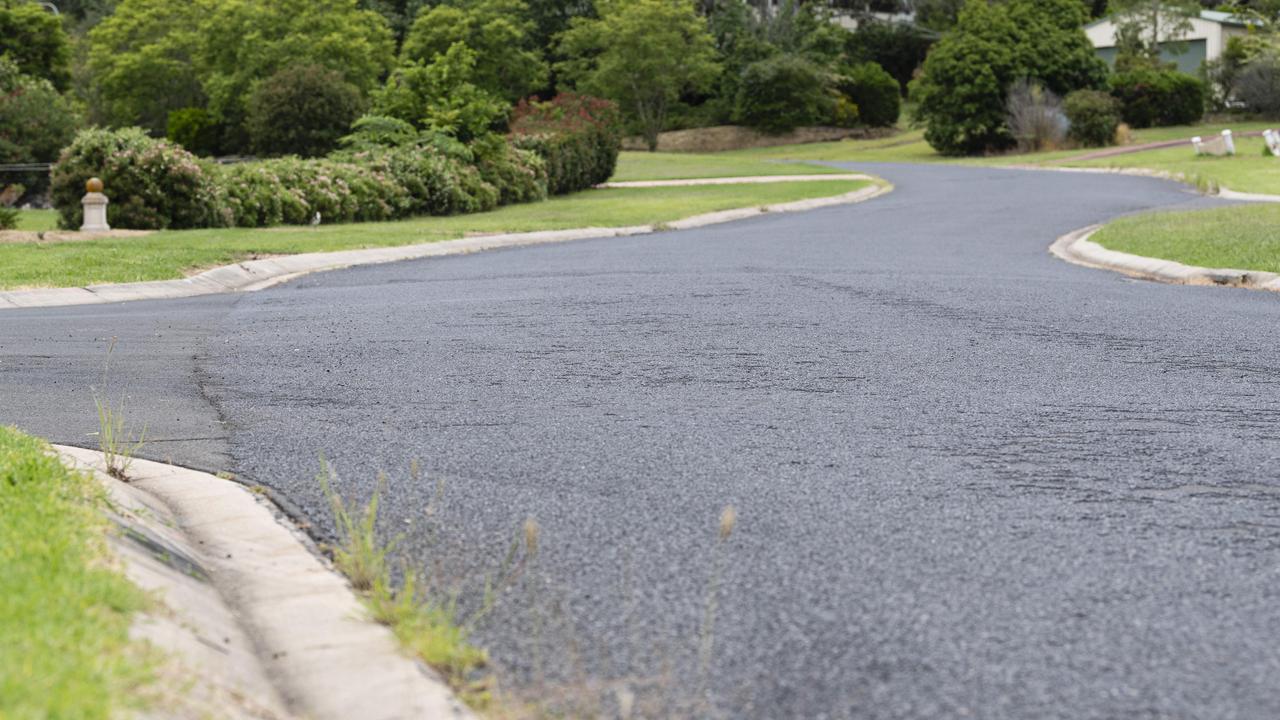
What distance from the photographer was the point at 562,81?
74.2m

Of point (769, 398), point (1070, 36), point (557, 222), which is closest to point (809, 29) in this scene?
point (1070, 36)

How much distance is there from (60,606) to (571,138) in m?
33.6

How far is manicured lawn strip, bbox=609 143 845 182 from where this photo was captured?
4366 centimetres

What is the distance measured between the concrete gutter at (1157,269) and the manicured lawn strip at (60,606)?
12060 mm

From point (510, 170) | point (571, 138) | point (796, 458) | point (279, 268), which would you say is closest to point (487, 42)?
point (571, 138)

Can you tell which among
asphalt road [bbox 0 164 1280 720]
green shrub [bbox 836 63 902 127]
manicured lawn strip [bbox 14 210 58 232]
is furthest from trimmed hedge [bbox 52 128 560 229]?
green shrub [bbox 836 63 902 127]

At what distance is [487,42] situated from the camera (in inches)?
2566

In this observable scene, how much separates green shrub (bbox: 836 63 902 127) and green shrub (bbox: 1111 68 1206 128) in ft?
47.9

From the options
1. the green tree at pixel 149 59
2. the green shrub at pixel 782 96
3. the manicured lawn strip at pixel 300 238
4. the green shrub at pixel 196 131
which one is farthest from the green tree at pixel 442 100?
the green shrub at pixel 782 96

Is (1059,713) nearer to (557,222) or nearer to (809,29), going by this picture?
(557,222)

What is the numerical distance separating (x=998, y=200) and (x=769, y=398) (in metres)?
22.9

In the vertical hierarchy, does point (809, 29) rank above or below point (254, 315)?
above

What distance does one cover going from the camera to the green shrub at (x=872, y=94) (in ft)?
237

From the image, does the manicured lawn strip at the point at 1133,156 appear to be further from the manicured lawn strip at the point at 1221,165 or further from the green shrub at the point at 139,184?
the green shrub at the point at 139,184
